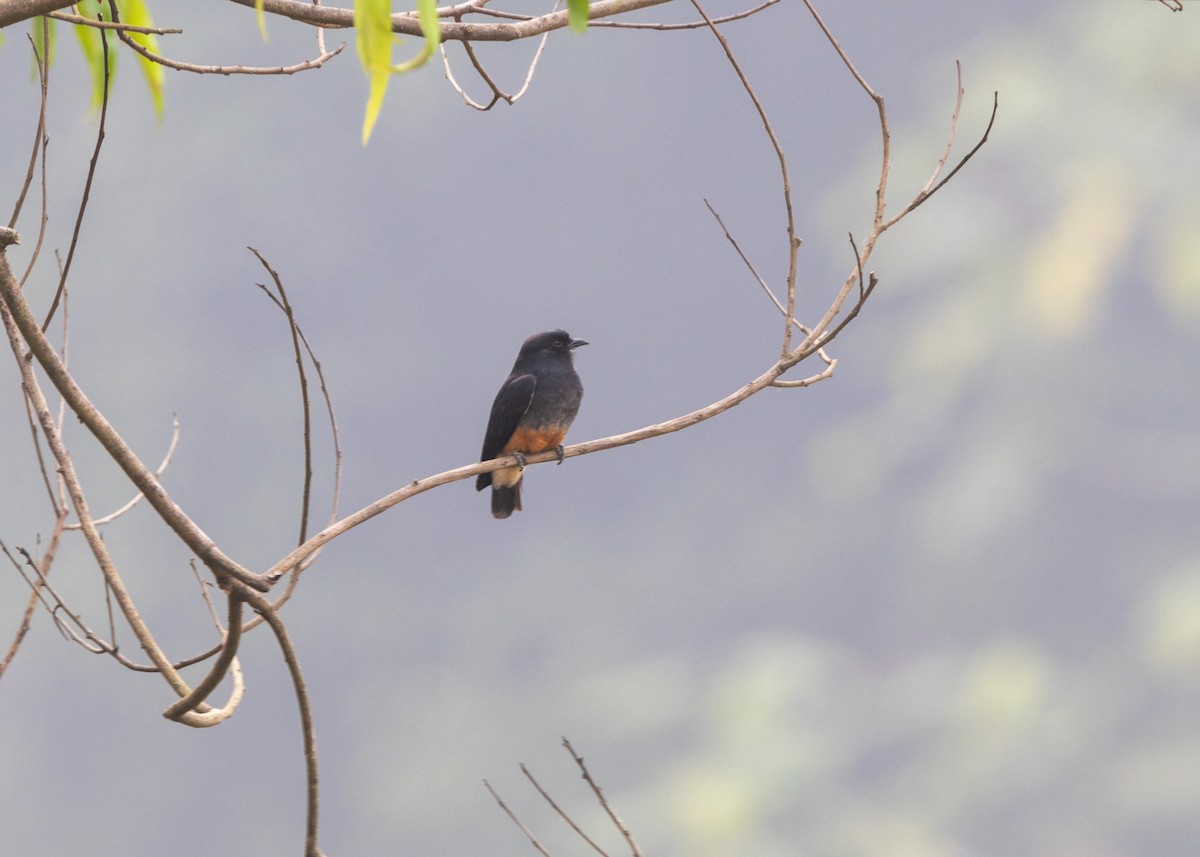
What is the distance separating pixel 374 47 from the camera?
133 cm

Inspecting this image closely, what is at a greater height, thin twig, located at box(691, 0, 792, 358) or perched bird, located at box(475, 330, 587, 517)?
perched bird, located at box(475, 330, 587, 517)

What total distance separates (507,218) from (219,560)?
4179 centimetres

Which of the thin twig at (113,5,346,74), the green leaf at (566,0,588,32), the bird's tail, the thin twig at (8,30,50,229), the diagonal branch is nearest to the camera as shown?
the green leaf at (566,0,588,32)

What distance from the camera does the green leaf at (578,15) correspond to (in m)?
1.55

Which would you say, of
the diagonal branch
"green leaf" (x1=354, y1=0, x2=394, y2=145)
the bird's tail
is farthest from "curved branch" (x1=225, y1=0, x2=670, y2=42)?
the bird's tail

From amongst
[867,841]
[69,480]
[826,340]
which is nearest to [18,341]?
[69,480]

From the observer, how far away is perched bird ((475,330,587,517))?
503 centimetres

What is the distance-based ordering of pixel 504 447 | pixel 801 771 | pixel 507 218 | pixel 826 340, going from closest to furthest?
pixel 826 340 → pixel 504 447 → pixel 801 771 → pixel 507 218

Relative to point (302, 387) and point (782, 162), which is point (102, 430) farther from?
point (782, 162)

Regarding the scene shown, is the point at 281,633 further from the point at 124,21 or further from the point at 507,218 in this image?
the point at 507,218

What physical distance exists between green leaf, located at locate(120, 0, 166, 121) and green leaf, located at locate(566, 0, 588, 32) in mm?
1342

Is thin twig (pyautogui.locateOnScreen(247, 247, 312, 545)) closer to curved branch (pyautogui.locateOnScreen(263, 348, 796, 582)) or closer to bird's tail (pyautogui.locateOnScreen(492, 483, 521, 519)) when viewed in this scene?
curved branch (pyautogui.locateOnScreen(263, 348, 796, 582))

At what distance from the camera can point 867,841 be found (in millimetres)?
30438

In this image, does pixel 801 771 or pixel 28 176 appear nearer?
pixel 28 176
